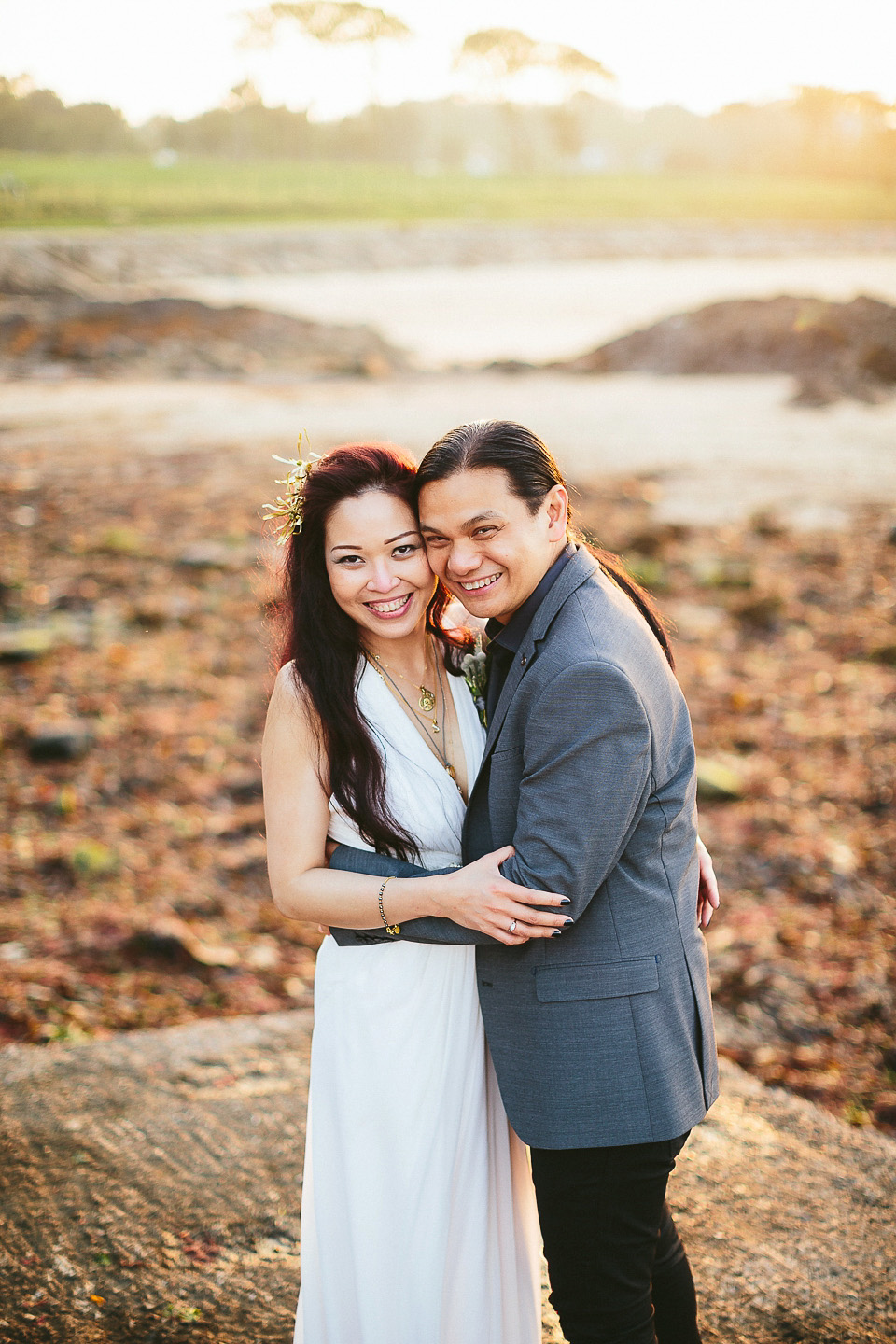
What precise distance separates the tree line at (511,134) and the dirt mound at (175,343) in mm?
3344

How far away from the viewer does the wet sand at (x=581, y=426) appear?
10.9 meters

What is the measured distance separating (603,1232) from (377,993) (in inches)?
23.8

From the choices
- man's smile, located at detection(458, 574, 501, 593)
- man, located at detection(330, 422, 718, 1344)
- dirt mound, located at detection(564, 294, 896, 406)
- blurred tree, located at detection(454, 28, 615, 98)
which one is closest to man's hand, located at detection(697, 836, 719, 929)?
man, located at detection(330, 422, 718, 1344)

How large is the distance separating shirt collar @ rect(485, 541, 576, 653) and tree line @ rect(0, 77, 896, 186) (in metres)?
5.34

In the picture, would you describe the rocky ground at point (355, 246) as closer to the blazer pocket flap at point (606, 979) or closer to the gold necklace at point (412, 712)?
the gold necklace at point (412, 712)

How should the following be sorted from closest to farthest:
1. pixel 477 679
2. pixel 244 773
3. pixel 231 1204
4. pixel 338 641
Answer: pixel 338 641, pixel 477 679, pixel 231 1204, pixel 244 773

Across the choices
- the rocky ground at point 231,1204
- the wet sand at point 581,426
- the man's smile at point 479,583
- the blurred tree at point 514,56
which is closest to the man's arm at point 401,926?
the man's smile at point 479,583

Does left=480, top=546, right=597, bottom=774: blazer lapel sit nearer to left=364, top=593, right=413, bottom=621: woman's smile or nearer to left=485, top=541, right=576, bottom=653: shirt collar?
left=485, top=541, right=576, bottom=653: shirt collar

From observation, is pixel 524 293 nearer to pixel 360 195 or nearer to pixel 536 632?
pixel 360 195

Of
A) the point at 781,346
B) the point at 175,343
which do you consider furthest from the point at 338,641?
the point at 175,343

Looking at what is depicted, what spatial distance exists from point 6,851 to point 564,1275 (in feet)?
12.5

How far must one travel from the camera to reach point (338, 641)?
2094 millimetres

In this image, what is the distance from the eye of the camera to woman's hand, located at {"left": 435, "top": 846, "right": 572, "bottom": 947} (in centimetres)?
168

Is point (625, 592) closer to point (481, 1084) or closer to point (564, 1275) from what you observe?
point (481, 1084)
